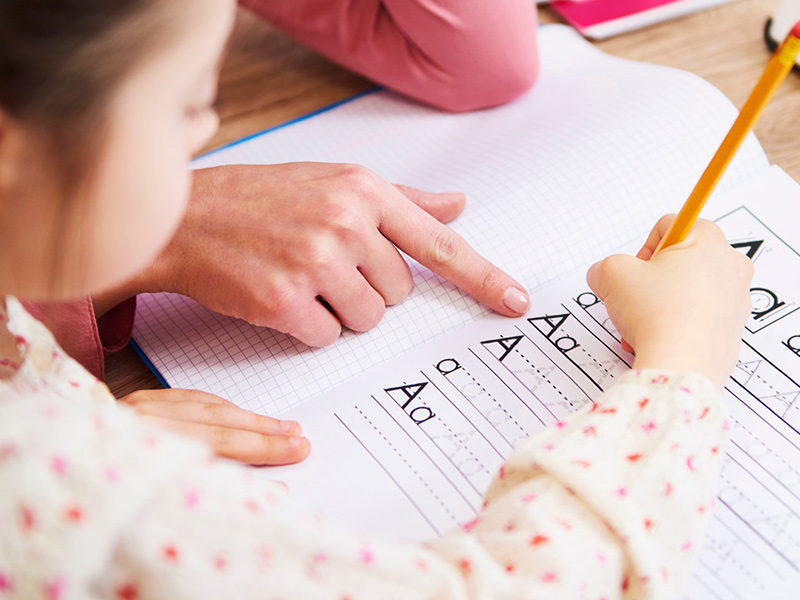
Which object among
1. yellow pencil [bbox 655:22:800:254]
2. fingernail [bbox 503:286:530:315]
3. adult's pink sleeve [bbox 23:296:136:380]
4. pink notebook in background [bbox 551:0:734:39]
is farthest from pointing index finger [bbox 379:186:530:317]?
pink notebook in background [bbox 551:0:734:39]

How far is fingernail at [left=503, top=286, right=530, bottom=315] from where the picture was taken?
1.88ft

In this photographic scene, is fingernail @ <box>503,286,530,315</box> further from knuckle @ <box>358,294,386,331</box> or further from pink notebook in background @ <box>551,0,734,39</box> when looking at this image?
pink notebook in background @ <box>551,0,734,39</box>

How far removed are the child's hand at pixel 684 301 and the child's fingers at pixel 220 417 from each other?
246mm

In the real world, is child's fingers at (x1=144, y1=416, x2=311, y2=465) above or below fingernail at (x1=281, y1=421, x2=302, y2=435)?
below

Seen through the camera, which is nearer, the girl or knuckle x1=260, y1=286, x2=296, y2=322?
the girl

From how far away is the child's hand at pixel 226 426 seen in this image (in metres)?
0.49

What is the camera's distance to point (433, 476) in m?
0.49

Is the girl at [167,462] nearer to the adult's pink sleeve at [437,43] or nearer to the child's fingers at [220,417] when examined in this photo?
the child's fingers at [220,417]

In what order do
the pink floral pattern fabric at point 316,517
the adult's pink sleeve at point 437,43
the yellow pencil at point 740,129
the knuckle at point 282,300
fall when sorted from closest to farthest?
the pink floral pattern fabric at point 316,517, the yellow pencil at point 740,129, the knuckle at point 282,300, the adult's pink sleeve at point 437,43

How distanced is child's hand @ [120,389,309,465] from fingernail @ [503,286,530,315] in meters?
0.19

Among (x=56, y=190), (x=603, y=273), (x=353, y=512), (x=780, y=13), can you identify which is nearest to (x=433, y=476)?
(x=353, y=512)

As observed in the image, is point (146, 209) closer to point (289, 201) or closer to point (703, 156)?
point (289, 201)

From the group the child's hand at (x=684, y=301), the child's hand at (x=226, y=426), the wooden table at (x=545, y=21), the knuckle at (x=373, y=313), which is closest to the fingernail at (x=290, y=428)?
the child's hand at (x=226, y=426)

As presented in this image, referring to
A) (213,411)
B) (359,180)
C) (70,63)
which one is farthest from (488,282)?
(70,63)
